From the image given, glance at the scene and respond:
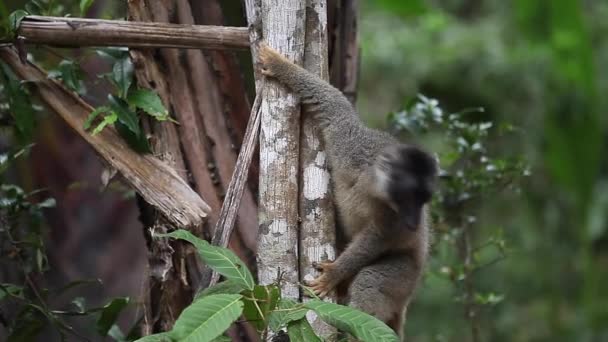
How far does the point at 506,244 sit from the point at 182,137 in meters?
2.64

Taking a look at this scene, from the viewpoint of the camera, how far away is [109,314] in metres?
4.49

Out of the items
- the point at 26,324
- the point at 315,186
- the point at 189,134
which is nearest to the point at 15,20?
the point at 189,134

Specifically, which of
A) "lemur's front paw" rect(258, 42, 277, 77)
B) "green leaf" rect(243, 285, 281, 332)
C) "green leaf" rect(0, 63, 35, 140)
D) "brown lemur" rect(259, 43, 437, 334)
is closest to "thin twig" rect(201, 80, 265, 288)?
"lemur's front paw" rect(258, 42, 277, 77)

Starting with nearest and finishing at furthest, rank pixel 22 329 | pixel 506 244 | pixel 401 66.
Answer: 1. pixel 22 329
2. pixel 506 244
3. pixel 401 66

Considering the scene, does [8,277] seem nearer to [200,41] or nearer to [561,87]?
[200,41]

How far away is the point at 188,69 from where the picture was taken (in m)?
5.04

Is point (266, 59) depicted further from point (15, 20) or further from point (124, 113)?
point (15, 20)

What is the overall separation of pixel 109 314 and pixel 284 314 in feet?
4.95

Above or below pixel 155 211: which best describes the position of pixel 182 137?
above

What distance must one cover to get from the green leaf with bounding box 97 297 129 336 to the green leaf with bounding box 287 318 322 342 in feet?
4.76

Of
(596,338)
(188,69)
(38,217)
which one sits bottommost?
(596,338)

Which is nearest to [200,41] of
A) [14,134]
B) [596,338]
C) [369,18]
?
[14,134]

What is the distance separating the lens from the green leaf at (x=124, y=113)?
4.53 m

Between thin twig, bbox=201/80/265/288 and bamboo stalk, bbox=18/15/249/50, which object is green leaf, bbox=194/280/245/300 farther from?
bamboo stalk, bbox=18/15/249/50
